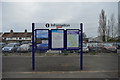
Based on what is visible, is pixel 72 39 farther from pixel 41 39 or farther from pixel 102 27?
pixel 102 27

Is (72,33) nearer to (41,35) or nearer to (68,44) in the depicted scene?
(68,44)

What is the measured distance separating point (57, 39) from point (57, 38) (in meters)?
0.06

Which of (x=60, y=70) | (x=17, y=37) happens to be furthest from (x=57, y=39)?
(x=17, y=37)

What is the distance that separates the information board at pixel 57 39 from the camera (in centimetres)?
781

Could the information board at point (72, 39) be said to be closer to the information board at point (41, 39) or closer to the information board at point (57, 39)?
the information board at point (57, 39)

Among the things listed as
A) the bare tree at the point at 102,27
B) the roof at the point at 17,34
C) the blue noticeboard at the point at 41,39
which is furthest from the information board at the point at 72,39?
the roof at the point at 17,34

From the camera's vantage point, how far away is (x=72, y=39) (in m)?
7.89

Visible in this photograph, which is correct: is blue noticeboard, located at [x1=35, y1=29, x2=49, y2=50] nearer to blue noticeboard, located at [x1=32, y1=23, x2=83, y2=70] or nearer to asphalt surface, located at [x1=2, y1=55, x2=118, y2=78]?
blue noticeboard, located at [x1=32, y1=23, x2=83, y2=70]

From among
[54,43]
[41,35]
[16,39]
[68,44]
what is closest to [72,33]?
[68,44]

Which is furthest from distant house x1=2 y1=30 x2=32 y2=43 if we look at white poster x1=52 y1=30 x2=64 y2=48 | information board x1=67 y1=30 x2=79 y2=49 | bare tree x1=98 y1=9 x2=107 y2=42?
information board x1=67 y1=30 x2=79 y2=49

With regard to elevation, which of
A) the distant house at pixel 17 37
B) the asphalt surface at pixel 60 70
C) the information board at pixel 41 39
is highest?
the distant house at pixel 17 37

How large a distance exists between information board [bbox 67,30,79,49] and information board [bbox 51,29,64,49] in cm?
38

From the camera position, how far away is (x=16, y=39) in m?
56.0

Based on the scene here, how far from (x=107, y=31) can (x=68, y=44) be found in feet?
104
